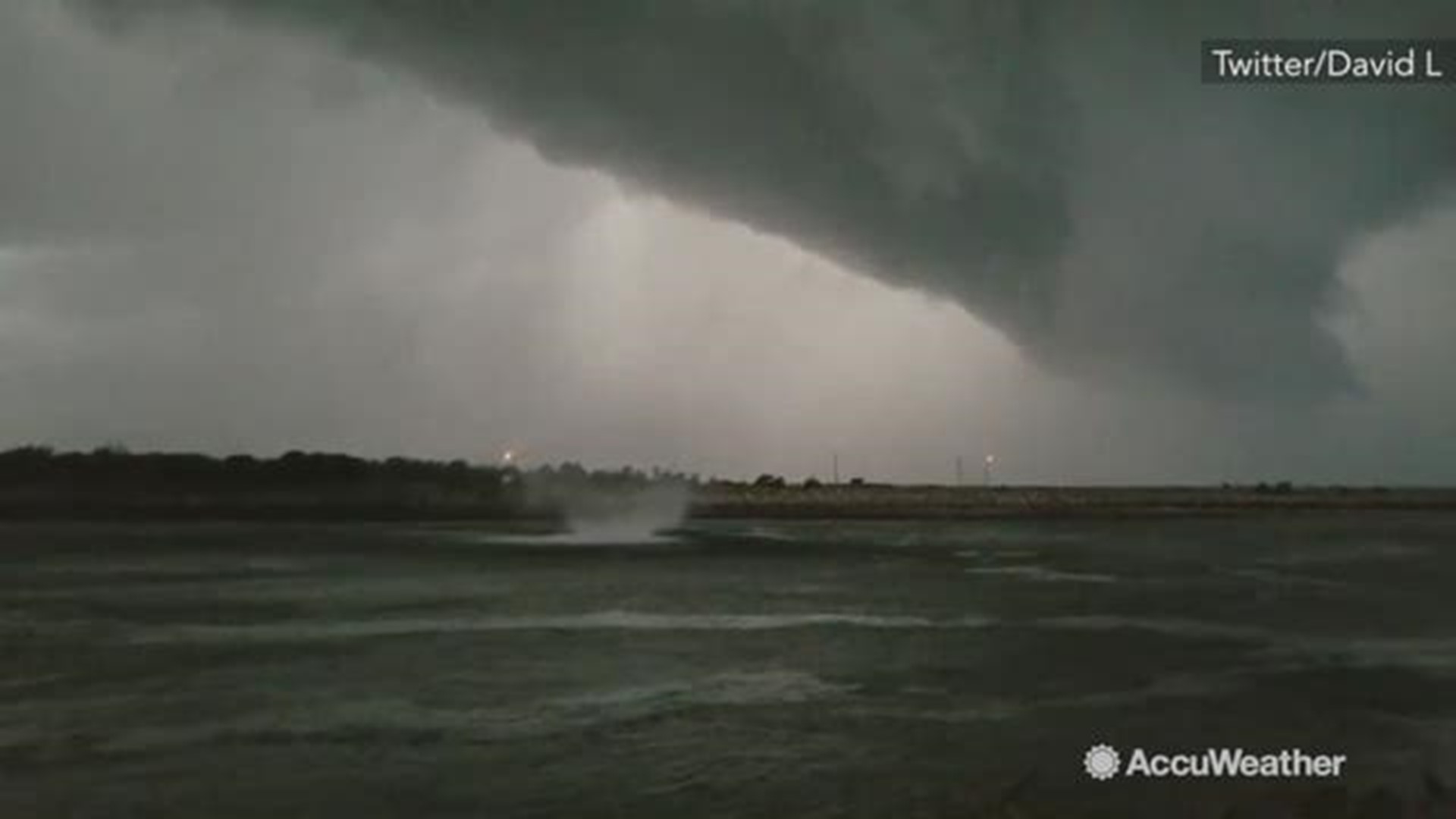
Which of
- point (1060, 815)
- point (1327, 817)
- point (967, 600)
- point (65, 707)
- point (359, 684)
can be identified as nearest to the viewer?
point (1327, 817)

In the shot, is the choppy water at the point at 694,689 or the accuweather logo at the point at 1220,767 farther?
the choppy water at the point at 694,689

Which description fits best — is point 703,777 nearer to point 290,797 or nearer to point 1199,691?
point 290,797

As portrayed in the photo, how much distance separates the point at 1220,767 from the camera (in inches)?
725

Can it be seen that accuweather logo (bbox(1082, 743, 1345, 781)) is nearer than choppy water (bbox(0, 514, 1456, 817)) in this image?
Yes

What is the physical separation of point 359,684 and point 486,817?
43.3ft

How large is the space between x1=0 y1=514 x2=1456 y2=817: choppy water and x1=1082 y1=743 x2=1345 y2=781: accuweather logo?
0.30 m

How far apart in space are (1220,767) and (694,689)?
12945mm

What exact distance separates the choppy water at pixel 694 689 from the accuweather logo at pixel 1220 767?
302mm

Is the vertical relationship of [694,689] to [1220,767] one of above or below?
below

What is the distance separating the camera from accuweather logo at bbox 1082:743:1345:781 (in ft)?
57.2

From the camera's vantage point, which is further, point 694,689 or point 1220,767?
point 694,689

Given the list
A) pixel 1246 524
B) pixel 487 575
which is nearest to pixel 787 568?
pixel 487 575

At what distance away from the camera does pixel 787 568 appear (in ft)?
238

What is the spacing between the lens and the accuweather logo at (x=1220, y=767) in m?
17.4
